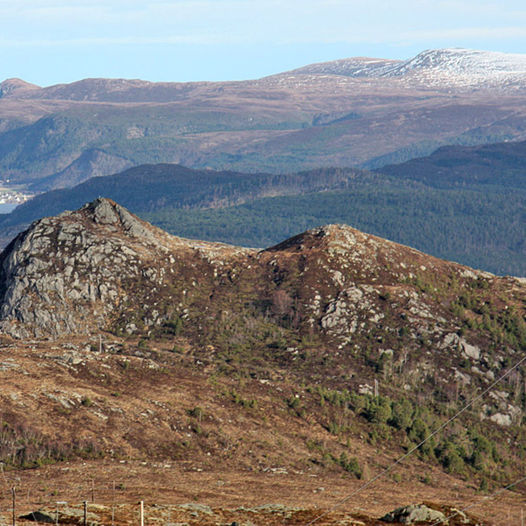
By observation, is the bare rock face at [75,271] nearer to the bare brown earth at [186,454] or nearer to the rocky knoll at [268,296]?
the rocky knoll at [268,296]

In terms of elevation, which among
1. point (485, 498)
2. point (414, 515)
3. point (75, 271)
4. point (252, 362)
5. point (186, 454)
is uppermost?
point (75, 271)

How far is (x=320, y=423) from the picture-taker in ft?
343

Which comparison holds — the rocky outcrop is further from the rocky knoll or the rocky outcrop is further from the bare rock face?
the bare rock face

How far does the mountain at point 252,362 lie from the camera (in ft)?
286

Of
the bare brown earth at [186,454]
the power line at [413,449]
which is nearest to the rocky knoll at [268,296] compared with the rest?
the power line at [413,449]

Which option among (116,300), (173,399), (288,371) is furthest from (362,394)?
(116,300)

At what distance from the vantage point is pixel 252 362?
5182 inches

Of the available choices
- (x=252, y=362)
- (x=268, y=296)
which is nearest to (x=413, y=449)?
(x=252, y=362)

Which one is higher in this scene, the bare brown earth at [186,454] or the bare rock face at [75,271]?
the bare rock face at [75,271]

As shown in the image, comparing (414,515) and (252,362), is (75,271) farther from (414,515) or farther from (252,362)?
(414,515)

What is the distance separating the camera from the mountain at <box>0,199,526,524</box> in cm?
8719

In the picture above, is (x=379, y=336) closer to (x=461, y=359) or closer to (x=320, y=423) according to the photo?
(x=461, y=359)

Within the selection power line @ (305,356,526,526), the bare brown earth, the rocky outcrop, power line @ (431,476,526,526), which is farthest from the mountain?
the rocky outcrop

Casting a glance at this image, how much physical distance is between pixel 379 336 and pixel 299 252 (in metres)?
25.4
